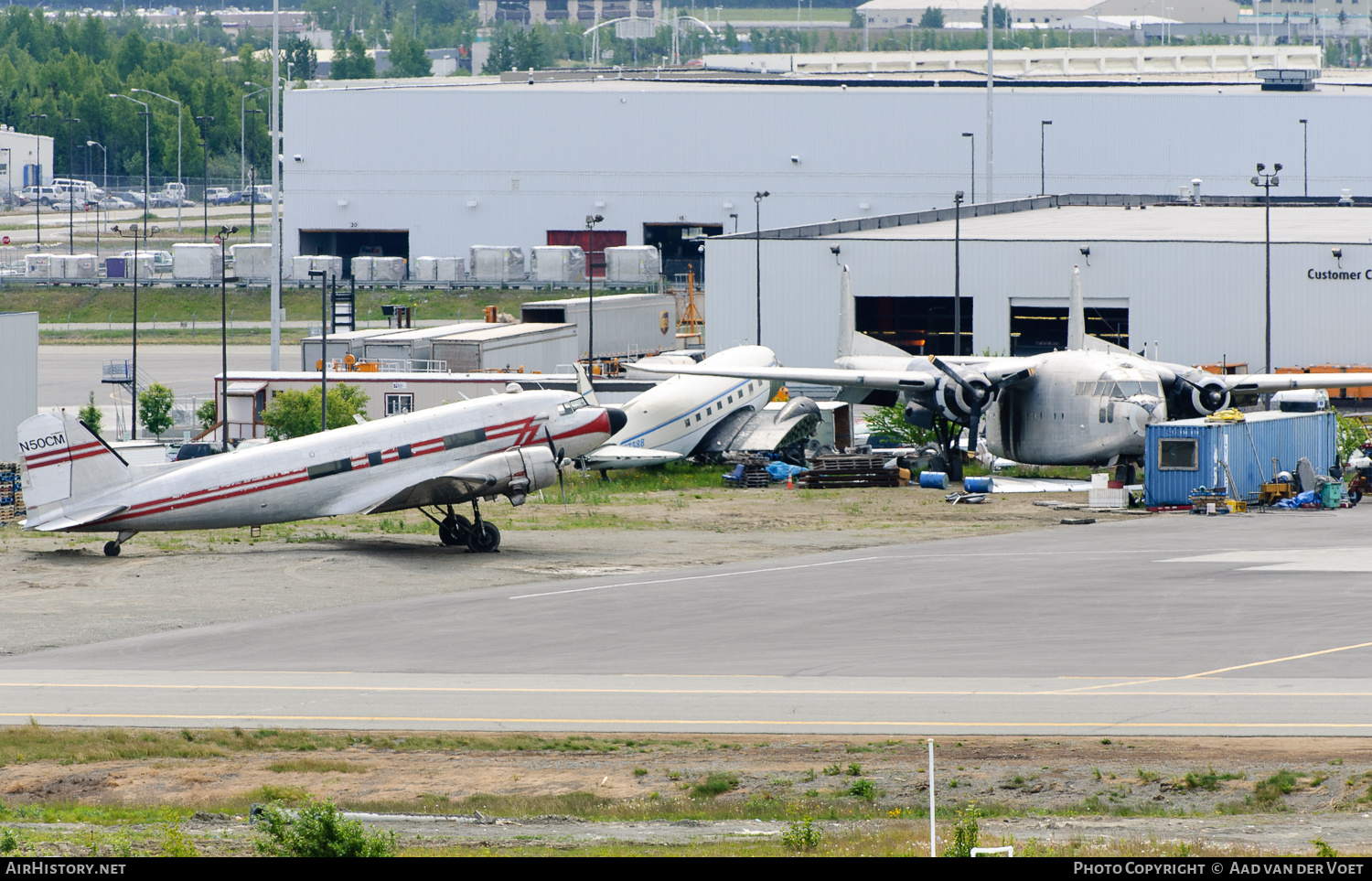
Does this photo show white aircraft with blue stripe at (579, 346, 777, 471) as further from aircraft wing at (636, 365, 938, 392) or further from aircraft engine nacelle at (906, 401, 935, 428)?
aircraft engine nacelle at (906, 401, 935, 428)

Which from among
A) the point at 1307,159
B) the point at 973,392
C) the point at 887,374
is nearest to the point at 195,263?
the point at 887,374

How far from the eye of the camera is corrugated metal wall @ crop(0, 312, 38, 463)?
56969mm

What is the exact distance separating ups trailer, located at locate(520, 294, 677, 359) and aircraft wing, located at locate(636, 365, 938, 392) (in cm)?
2731

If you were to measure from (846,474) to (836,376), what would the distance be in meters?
5.06

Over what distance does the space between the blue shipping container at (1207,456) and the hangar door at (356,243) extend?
305 feet

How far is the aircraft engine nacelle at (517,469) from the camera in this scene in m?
40.4

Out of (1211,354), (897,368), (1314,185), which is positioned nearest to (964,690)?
(897,368)

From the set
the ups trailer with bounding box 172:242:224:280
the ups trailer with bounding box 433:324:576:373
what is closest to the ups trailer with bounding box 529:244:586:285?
the ups trailer with bounding box 172:242:224:280

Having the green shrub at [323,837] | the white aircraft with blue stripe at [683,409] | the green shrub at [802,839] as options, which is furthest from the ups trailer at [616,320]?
the green shrub at [323,837]

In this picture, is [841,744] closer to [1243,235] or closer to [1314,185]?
[1243,235]

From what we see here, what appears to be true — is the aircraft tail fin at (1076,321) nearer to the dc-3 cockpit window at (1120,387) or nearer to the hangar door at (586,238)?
the dc-3 cockpit window at (1120,387)

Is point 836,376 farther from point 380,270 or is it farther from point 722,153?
point 380,270

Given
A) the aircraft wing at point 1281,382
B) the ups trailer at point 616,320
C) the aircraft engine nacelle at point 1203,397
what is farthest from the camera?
the ups trailer at point 616,320
